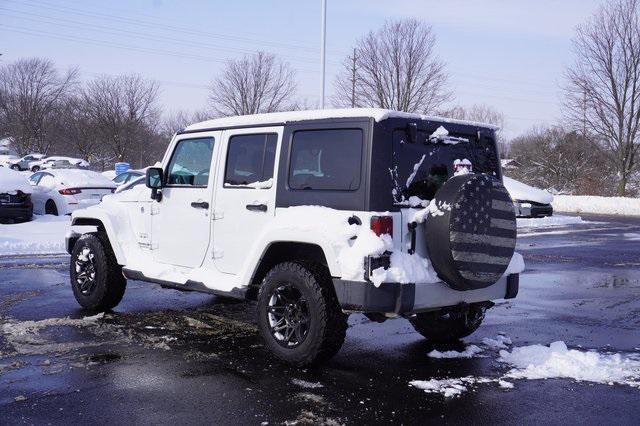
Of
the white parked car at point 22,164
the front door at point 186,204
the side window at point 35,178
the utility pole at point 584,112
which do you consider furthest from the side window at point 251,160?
the white parked car at point 22,164

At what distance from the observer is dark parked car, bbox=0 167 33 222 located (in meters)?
15.7

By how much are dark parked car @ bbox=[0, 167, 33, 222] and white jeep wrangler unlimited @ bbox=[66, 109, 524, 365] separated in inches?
441

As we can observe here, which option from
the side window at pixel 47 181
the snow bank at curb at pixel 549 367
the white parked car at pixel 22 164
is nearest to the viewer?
the snow bank at curb at pixel 549 367

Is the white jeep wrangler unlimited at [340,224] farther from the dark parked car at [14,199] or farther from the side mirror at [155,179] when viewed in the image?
the dark parked car at [14,199]

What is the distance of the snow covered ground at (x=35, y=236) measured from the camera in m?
12.8

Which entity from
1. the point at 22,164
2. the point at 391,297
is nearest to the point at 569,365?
the point at 391,297

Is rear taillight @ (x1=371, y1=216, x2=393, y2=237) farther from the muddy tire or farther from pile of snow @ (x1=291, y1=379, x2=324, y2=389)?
the muddy tire

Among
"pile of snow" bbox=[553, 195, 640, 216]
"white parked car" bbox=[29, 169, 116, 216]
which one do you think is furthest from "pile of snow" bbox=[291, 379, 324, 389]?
"pile of snow" bbox=[553, 195, 640, 216]

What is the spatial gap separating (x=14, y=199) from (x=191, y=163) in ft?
37.4

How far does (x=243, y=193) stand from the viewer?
18.4 feet

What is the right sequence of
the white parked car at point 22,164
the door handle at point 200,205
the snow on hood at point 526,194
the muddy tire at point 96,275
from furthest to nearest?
1. the white parked car at point 22,164
2. the snow on hood at point 526,194
3. the muddy tire at point 96,275
4. the door handle at point 200,205

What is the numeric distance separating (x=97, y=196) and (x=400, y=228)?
14126mm

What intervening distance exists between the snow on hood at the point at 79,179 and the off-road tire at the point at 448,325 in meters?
13.2

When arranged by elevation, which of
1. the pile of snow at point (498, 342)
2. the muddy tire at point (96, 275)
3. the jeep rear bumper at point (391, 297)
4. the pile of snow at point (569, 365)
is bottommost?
the pile of snow at point (498, 342)
